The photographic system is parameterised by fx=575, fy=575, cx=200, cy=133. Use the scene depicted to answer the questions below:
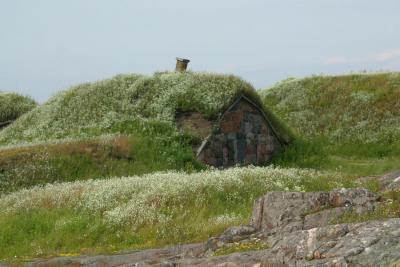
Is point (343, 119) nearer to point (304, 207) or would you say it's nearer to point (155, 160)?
point (155, 160)

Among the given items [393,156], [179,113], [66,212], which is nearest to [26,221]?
[66,212]

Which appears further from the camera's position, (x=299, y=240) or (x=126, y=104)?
(x=126, y=104)

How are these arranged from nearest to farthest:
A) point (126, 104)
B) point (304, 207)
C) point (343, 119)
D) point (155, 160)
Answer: point (304, 207) < point (155, 160) < point (126, 104) < point (343, 119)

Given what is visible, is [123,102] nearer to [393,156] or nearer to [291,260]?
[393,156]

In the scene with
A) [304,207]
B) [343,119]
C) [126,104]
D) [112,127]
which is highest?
[126,104]

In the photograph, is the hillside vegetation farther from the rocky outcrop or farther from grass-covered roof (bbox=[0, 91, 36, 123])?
the rocky outcrop

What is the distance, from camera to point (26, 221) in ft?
69.1

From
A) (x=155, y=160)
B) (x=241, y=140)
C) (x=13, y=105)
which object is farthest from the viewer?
(x=13, y=105)

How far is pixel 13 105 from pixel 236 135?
27465 millimetres

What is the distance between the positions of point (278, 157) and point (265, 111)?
3.22 m

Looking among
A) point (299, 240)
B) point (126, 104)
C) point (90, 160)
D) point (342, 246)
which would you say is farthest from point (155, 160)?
point (342, 246)

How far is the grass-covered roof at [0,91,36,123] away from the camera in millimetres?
53219

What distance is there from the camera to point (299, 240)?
941cm

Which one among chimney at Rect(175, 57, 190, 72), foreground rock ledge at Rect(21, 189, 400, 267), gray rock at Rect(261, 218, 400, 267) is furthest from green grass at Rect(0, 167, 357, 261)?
chimney at Rect(175, 57, 190, 72)
